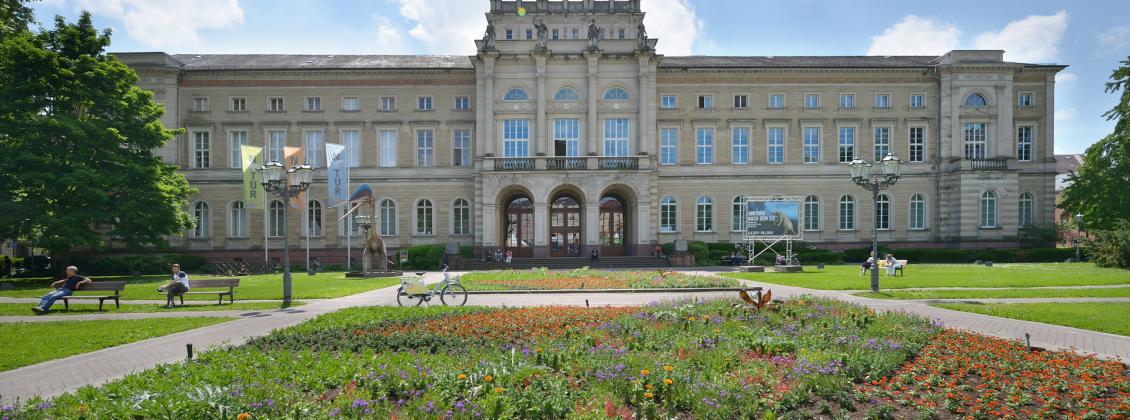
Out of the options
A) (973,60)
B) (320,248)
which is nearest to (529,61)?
(320,248)

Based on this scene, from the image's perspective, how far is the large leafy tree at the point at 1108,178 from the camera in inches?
1589

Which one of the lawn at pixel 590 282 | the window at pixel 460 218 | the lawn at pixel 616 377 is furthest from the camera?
the window at pixel 460 218

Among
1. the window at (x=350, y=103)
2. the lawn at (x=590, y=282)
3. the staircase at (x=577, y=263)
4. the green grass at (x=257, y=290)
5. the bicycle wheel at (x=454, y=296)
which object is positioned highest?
the window at (x=350, y=103)

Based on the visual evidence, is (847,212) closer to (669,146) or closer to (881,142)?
(881,142)

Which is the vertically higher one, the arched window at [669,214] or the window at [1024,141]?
the window at [1024,141]

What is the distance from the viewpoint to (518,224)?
156 ft

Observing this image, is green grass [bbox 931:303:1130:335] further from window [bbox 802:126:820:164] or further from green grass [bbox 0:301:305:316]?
window [bbox 802:126:820:164]

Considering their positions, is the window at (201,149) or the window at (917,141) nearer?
the window at (201,149)

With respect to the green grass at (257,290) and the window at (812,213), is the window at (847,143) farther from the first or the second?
the green grass at (257,290)

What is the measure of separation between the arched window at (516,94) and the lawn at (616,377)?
113 ft

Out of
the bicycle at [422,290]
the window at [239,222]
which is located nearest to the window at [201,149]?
the window at [239,222]

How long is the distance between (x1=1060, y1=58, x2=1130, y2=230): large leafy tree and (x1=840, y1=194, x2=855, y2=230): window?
14835 mm

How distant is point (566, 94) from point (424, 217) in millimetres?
14985

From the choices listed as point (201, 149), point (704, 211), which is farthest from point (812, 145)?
point (201, 149)
